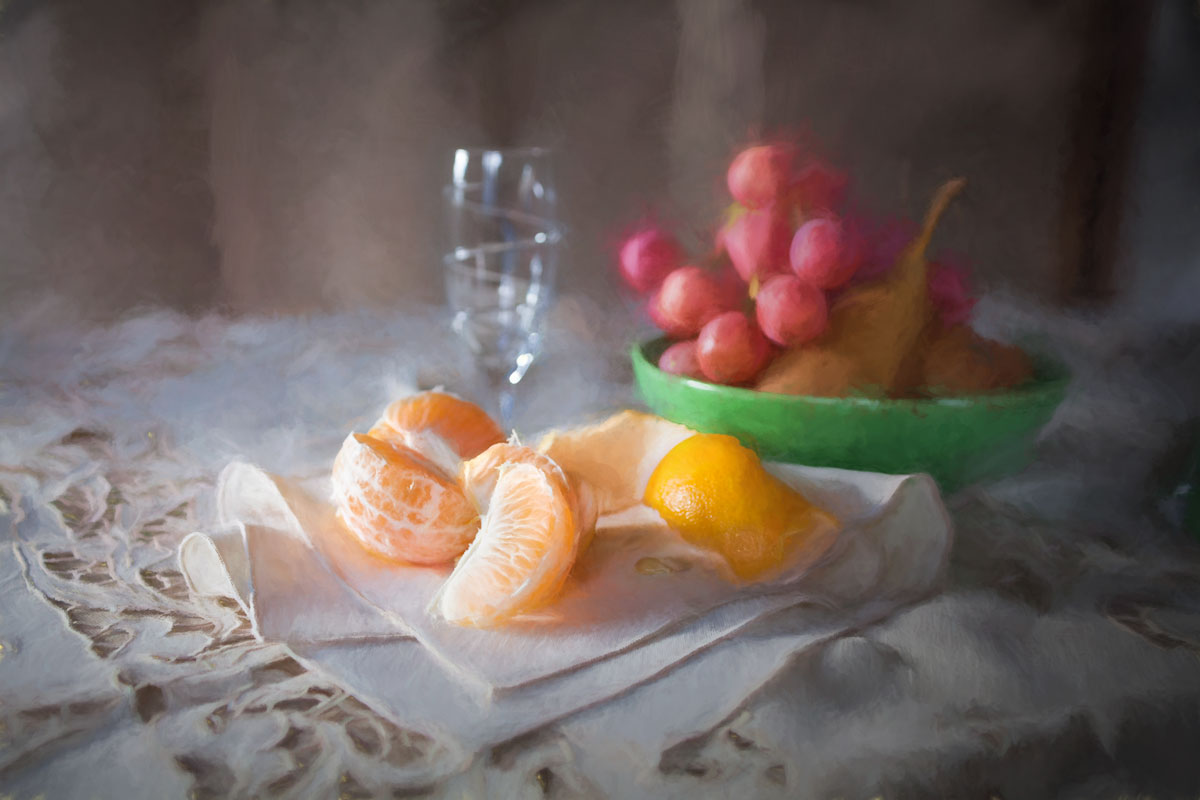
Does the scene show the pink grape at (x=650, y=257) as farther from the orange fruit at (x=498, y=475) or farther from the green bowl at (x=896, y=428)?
the orange fruit at (x=498, y=475)

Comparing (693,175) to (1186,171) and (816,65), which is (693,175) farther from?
(1186,171)

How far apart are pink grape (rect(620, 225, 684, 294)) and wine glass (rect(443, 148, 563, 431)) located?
0.49ft

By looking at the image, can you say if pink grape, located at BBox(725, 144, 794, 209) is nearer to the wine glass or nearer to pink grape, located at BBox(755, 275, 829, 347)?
pink grape, located at BBox(755, 275, 829, 347)

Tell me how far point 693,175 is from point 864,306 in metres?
0.37

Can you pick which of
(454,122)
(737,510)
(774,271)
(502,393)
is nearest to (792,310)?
(774,271)

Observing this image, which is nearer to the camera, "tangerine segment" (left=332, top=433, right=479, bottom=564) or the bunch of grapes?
"tangerine segment" (left=332, top=433, right=479, bottom=564)

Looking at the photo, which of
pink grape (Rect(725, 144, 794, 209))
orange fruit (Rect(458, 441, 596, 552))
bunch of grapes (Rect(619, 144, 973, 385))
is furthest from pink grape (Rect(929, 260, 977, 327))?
orange fruit (Rect(458, 441, 596, 552))

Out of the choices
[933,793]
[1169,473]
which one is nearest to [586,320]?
[1169,473]

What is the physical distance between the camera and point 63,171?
0.72 metres

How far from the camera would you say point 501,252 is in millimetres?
678

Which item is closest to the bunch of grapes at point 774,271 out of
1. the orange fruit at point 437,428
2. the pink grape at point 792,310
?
the pink grape at point 792,310

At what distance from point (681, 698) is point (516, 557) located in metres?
0.08

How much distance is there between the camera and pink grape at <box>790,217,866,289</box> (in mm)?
461

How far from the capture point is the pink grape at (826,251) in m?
0.46
